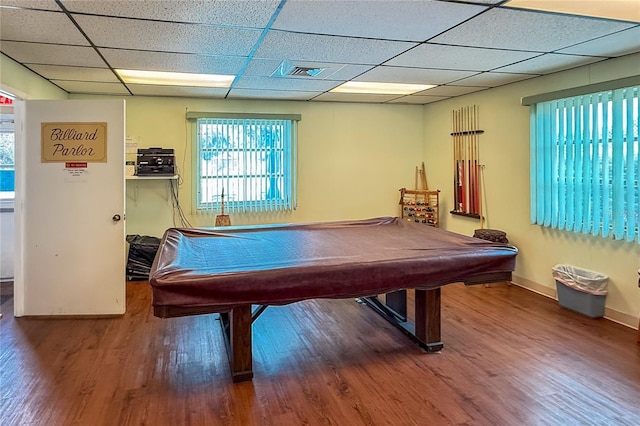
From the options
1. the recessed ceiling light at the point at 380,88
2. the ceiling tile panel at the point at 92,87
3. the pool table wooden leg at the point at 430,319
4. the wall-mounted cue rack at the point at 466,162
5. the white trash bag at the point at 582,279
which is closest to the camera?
the pool table wooden leg at the point at 430,319

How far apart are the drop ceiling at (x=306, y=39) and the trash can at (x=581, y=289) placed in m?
1.85

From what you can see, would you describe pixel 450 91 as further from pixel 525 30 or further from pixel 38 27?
pixel 38 27

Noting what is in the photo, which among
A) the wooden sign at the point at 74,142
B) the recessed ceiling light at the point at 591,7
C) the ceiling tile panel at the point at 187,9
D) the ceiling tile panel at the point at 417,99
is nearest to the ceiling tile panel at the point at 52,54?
the wooden sign at the point at 74,142

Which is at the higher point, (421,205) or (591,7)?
(591,7)

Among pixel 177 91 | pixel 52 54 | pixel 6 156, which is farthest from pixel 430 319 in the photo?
pixel 6 156

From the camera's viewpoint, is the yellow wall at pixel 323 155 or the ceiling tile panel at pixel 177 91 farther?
the yellow wall at pixel 323 155

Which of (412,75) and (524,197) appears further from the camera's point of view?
(524,197)

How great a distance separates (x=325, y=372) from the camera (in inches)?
111

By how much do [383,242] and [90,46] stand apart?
2.56 metres

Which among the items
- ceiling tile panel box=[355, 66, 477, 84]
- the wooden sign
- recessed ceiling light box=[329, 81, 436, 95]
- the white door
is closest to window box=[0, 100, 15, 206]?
the white door

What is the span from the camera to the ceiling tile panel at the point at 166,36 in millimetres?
2699

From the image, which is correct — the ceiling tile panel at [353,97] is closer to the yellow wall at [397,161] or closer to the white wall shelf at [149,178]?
the yellow wall at [397,161]

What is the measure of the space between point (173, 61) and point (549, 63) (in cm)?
320

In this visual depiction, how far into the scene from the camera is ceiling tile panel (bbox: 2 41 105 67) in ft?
10.4
